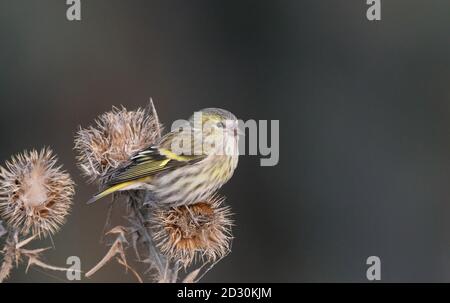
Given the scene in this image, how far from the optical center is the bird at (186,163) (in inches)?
231

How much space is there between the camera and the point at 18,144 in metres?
10.5

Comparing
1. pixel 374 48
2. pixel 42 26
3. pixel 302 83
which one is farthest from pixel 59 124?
pixel 374 48

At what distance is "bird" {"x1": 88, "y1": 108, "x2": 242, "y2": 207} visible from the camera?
19.2ft

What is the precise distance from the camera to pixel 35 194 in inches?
226

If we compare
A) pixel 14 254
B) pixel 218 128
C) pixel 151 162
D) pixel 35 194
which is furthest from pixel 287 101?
pixel 14 254

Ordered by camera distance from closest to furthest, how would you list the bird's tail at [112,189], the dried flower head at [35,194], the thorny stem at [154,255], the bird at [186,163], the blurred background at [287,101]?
1. the thorny stem at [154,255]
2. the dried flower head at [35,194]
3. the bird's tail at [112,189]
4. the bird at [186,163]
5. the blurred background at [287,101]

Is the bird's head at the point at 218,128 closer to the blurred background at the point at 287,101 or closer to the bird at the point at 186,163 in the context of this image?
the bird at the point at 186,163

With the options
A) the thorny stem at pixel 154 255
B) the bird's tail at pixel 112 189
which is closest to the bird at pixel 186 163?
the bird's tail at pixel 112 189

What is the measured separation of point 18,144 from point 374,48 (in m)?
5.94

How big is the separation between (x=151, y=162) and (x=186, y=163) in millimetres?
456

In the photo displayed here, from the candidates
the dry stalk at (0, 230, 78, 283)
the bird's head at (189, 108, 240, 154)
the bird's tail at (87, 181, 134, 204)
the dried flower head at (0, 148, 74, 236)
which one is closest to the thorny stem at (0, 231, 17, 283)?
the dry stalk at (0, 230, 78, 283)

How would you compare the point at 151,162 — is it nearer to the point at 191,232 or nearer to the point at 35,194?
the point at 191,232

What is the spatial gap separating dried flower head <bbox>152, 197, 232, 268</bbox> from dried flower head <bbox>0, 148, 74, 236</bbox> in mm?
812

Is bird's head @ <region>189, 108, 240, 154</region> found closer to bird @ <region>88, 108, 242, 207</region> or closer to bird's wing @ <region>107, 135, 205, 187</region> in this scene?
bird @ <region>88, 108, 242, 207</region>
